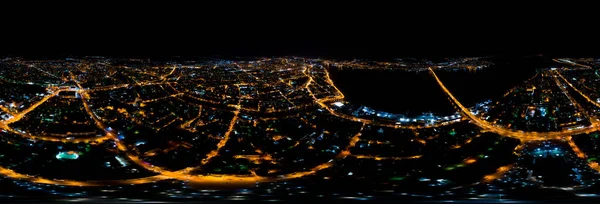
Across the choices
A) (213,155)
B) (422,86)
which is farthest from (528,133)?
(213,155)

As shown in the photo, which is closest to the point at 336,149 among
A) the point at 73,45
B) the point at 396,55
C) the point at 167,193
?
the point at 167,193

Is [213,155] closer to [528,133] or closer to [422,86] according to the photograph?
[528,133]

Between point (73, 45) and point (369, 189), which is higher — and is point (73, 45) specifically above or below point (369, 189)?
above

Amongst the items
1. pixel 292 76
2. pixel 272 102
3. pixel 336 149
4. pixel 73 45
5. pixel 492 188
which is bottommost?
pixel 492 188

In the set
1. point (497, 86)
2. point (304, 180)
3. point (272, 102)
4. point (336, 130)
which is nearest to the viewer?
point (304, 180)

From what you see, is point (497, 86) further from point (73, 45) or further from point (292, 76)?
point (73, 45)
